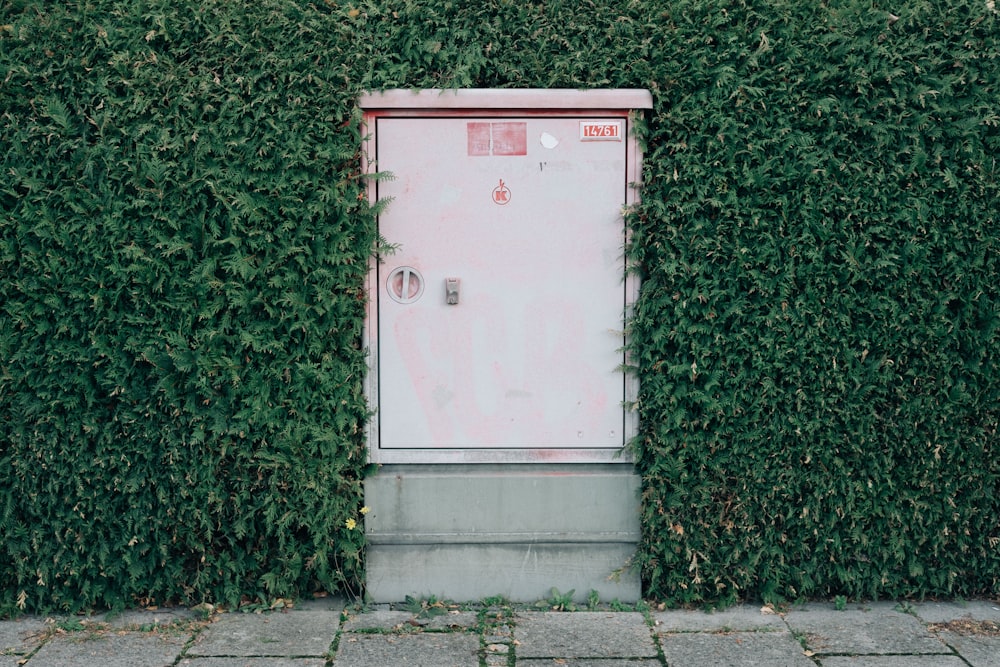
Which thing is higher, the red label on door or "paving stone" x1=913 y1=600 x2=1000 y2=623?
the red label on door

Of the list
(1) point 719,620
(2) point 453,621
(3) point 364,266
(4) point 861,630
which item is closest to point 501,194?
(3) point 364,266

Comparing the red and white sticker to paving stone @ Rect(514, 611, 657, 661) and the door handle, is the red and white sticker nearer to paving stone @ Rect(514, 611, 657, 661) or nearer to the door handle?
the door handle

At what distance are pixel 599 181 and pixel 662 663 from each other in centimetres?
226

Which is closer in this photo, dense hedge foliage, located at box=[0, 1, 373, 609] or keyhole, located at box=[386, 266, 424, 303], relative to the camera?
dense hedge foliage, located at box=[0, 1, 373, 609]

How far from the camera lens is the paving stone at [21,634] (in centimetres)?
410

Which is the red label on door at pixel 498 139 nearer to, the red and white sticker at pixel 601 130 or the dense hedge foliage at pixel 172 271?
the red and white sticker at pixel 601 130

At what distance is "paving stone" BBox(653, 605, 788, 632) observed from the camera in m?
4.31

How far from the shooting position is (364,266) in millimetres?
4332

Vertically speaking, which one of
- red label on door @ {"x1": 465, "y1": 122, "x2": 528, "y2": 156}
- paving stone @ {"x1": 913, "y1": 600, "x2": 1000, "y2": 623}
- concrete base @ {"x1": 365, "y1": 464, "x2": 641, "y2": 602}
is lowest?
paving stone @ {"x1": 913, "y1": 600, "x2": 1000, "y2": 623}

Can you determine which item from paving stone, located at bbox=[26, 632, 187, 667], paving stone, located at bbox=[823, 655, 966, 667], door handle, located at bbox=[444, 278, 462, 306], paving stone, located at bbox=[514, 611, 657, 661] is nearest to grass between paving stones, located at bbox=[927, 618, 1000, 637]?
paving stone, located at bbox=[823, 655, 966, 667]

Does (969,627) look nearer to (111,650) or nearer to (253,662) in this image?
(253,662)

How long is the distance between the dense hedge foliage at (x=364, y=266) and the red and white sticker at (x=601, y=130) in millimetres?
197

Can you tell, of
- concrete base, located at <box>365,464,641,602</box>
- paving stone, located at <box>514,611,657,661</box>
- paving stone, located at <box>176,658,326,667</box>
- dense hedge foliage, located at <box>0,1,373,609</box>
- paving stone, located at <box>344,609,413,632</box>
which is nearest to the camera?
paving stone, located at <box>176,658,326,667</box>

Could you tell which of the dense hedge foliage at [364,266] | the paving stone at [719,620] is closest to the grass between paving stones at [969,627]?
the dense hedge foliage at [364,266]
